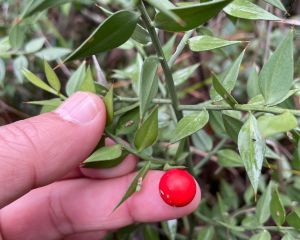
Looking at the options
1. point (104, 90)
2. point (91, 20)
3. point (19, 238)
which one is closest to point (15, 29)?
point (104, 90)

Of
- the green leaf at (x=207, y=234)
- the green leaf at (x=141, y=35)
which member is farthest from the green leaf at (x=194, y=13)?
the green leaf at (x=207, y=234)

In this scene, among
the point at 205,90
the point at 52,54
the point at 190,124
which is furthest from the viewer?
the point at 205,90

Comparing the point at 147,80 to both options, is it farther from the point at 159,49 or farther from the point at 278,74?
the point at 278,74

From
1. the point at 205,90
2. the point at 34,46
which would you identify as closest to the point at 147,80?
the point at 34,46

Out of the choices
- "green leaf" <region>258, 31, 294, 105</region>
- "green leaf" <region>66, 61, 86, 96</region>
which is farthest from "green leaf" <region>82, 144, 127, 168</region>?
"green leaf" <region>258, 31, 294, 105</region>

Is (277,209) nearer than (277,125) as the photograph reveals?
No

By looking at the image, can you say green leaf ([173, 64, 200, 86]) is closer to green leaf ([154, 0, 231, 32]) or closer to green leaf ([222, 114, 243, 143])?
green leaf ([222, 114, 243, 143])

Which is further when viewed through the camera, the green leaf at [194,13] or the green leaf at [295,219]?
the green leaf at [295,219]

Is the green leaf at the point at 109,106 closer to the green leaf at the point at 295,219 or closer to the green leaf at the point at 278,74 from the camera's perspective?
the green leaf at the point at 278,74
